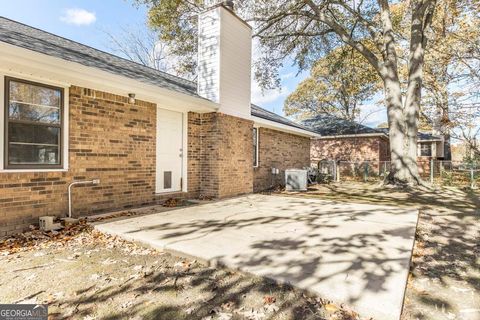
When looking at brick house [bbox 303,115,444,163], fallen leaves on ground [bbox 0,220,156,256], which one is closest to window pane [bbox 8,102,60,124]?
fallen leaves on ground [bbox 0,220,156,256]

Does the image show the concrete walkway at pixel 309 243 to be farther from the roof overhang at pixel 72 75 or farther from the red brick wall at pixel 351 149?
the red brick wall at pixel 351 149

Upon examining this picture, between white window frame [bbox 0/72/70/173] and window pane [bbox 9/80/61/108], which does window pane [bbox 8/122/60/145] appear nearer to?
white window frame [bbox 0/72/70/173]

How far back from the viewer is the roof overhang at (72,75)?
3.78 meters

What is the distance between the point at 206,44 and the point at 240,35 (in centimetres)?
122

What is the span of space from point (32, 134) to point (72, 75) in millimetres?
1183

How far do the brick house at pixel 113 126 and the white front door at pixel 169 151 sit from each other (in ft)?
0.08

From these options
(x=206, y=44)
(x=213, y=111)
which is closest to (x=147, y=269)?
(x=213, y=111)

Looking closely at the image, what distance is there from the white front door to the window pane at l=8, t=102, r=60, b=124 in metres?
2.34

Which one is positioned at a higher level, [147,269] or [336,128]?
[336,128]

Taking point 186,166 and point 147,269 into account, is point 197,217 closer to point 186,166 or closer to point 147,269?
point 147,269

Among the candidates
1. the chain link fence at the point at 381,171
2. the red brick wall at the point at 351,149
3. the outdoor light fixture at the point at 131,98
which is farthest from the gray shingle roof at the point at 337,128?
the outdoor light fixture at the point at 131,98

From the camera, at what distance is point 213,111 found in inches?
297

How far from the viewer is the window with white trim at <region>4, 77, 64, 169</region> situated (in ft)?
13.9

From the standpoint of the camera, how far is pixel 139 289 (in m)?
2.52
